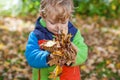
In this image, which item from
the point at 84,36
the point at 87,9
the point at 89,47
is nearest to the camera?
the point at 89,47

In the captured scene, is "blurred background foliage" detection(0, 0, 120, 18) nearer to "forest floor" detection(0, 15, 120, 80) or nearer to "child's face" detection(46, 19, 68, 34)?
"forest floor" detection(0, 15, 120, 80)

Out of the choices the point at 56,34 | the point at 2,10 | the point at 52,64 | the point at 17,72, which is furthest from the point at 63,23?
the point at 2,10

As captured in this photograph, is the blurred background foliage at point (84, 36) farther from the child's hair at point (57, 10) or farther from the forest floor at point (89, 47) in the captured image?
the child's hair at point (57, 10)

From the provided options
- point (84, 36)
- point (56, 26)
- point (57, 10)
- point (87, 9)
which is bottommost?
point (56, 26)

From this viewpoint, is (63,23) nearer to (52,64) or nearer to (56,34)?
(56,34)

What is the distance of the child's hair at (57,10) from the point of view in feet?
10.3

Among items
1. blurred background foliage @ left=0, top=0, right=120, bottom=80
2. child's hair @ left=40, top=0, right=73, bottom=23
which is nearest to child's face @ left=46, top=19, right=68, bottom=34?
child's hair @ left=40, top=0, right=73, bottom=23

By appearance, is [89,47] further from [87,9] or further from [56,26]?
[56,26]

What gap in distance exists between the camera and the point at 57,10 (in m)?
3.13

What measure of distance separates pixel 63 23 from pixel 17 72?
106 inches

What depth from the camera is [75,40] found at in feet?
10.8

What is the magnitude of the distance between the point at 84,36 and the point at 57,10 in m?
4.87

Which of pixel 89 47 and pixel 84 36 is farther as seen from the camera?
pixel 84 36

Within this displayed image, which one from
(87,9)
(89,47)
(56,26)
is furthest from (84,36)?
(56,26)
